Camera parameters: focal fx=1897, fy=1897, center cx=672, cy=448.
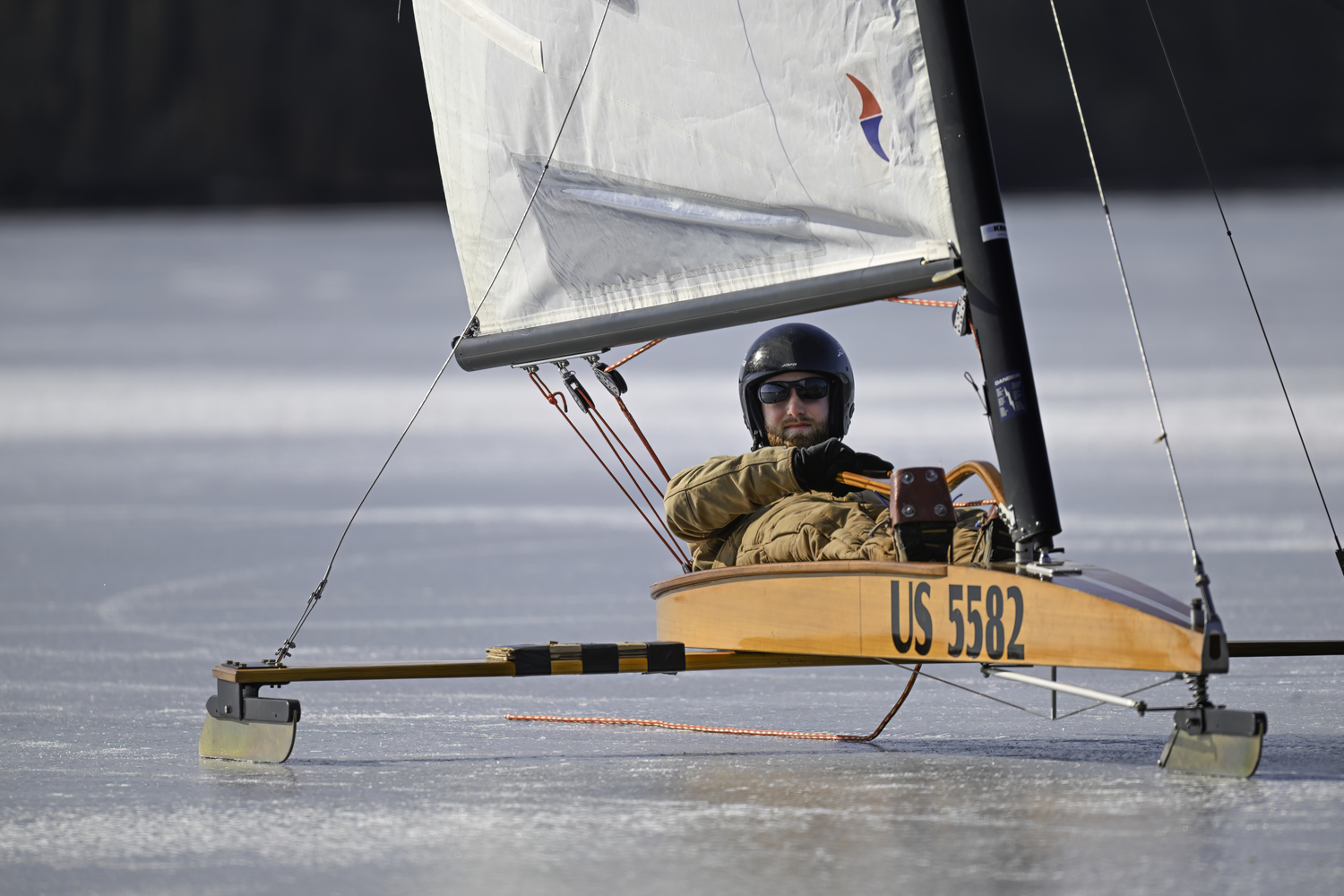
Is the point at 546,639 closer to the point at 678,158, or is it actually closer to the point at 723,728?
the point at 723,728

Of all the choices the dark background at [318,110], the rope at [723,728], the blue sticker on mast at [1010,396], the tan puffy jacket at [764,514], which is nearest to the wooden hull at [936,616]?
the tan puffy jacket at [764,514]

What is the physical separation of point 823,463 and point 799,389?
0.41 m

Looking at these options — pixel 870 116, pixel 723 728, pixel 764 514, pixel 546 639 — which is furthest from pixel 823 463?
pixel 546 639

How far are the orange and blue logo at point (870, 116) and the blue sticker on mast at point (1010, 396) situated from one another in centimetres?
65

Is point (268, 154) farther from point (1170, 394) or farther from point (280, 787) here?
point (280, 787)

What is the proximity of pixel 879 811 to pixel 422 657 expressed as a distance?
2.75 m

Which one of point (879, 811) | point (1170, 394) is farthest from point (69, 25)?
point (879, 811)

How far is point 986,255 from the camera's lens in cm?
461

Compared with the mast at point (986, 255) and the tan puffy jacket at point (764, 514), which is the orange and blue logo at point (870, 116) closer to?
the mast at point (986, 255)

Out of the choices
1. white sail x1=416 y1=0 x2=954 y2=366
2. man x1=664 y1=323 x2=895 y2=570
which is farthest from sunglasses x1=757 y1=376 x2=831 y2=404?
white sail x1=416 y1=0 x2=954 y2=366

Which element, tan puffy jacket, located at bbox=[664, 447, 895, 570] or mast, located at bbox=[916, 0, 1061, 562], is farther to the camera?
tan puffy jacket, located at bbox=[664, 447, 895, 570]

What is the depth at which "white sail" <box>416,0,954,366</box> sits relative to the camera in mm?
4773

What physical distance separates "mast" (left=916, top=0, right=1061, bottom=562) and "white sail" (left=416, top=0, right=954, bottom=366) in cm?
5

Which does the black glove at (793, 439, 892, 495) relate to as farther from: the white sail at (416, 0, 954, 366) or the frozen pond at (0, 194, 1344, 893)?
the frozen pond at (0, 194, 1344, 893)
